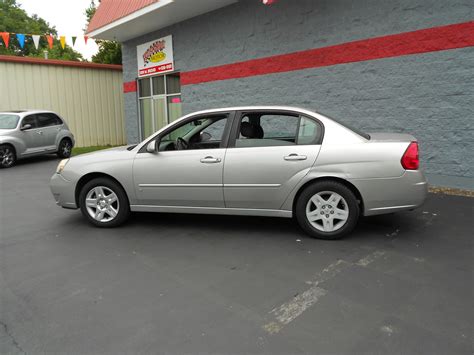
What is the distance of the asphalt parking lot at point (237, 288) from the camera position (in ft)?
8.38

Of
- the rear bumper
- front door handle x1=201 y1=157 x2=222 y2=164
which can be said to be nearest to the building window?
front door handle x1=201 y1=157 x2=222 y2=164

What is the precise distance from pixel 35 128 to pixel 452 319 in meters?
12.2

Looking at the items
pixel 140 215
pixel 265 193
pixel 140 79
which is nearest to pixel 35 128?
pixel 140 79

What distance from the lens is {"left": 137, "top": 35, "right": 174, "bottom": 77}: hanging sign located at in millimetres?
12836

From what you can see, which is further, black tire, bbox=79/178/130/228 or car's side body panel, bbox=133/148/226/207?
black tire, bbox=79/178/130/228

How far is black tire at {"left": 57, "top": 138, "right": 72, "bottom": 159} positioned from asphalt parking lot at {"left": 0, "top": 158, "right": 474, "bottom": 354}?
8.11 metres

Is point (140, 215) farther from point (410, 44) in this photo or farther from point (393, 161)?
point (410, 44)

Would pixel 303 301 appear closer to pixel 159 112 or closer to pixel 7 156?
pixel 7 156

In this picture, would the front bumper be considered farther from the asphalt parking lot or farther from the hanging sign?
the hanging sign

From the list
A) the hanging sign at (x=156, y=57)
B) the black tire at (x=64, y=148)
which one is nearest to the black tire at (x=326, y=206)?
the hanging sign at (x=156, y=57)

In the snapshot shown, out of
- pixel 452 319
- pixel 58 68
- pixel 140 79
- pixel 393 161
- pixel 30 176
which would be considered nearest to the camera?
pixel 452 319

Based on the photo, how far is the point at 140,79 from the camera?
14.8 m

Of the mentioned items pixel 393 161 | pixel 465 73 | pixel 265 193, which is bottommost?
pixel 265 193

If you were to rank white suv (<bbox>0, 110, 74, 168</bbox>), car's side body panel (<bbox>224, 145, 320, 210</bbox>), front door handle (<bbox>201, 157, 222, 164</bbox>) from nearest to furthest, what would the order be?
car's side body panel (<bbox>224, 145, 320, 210</bbox>) → front door handle (<bbox>201, 157, 222, 164</bbox>) → white suv (<bbox>0, 110, 74, 168</bbox>)
